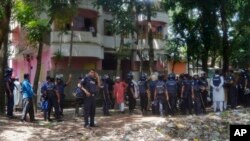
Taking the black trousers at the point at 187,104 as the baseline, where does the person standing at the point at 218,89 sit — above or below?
above

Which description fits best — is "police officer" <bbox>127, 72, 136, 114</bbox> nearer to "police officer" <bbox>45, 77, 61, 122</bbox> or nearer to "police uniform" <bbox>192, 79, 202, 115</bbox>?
"police uniform" <bbox>192, 79, 202, 115</bbox>

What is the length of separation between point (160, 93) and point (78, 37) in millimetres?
12207

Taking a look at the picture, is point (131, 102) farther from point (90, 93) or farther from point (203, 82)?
point (90, 93)

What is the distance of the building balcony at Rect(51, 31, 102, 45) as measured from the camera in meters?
27.8

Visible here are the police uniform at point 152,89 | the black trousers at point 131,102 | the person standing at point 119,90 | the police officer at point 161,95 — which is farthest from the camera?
the black trousers at point 131,102

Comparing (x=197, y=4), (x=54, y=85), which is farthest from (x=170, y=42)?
(x=54, y=85)

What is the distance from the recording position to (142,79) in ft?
60.4

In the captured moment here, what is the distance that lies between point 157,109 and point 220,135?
4343 millimetres

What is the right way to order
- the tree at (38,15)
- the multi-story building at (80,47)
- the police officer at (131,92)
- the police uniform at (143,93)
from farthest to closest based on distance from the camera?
the multi-story building at (80,47) → the police officer at (131,92) → the tree at (38,15) → the police uniform at (143,93)

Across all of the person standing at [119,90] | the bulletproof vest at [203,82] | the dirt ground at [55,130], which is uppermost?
the bulletproof vest at [203,82]

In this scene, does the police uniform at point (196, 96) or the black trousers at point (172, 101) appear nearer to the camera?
the black trousers at point (172, 101)

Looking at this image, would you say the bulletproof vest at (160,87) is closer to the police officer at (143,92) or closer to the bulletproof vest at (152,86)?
the bulletproof vest at (152,86)

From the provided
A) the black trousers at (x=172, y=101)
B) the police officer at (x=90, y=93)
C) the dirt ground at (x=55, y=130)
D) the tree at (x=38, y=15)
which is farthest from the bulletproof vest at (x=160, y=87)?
the tree at (x=38, y=15)

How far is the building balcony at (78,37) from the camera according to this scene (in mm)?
27812
